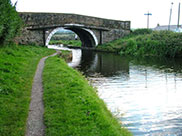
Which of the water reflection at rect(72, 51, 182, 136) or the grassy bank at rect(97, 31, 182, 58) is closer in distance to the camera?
the water reflection at rect(72, 51, 182, 136)

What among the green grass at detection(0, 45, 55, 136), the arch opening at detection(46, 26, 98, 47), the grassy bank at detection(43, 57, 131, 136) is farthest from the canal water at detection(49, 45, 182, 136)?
the arch opening at detection(46, 26, 98, 47)

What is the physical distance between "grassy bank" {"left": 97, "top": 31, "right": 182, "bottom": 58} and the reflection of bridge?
9.49 feet

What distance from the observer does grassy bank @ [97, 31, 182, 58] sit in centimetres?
2397

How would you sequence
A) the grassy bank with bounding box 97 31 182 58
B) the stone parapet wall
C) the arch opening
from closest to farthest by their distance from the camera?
1. the grassy bank with bounding box 97 31 182 58
2. the stone parapet wall
3. the arch opening

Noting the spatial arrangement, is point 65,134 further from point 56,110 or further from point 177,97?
point 177,97

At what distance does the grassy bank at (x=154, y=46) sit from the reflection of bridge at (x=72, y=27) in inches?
114

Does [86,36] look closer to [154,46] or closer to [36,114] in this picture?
[154,46]

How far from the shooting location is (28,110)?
221 inches

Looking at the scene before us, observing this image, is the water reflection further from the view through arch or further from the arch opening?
the view through arch

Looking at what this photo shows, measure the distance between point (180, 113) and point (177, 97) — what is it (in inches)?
77.4

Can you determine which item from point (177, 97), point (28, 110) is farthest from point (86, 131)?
point (177, 97)

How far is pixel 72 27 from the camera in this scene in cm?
2920

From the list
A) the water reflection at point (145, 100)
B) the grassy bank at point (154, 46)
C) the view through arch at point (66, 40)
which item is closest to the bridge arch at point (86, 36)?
the grassy bank at point (154, 46)

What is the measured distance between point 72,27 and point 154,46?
10.4m
